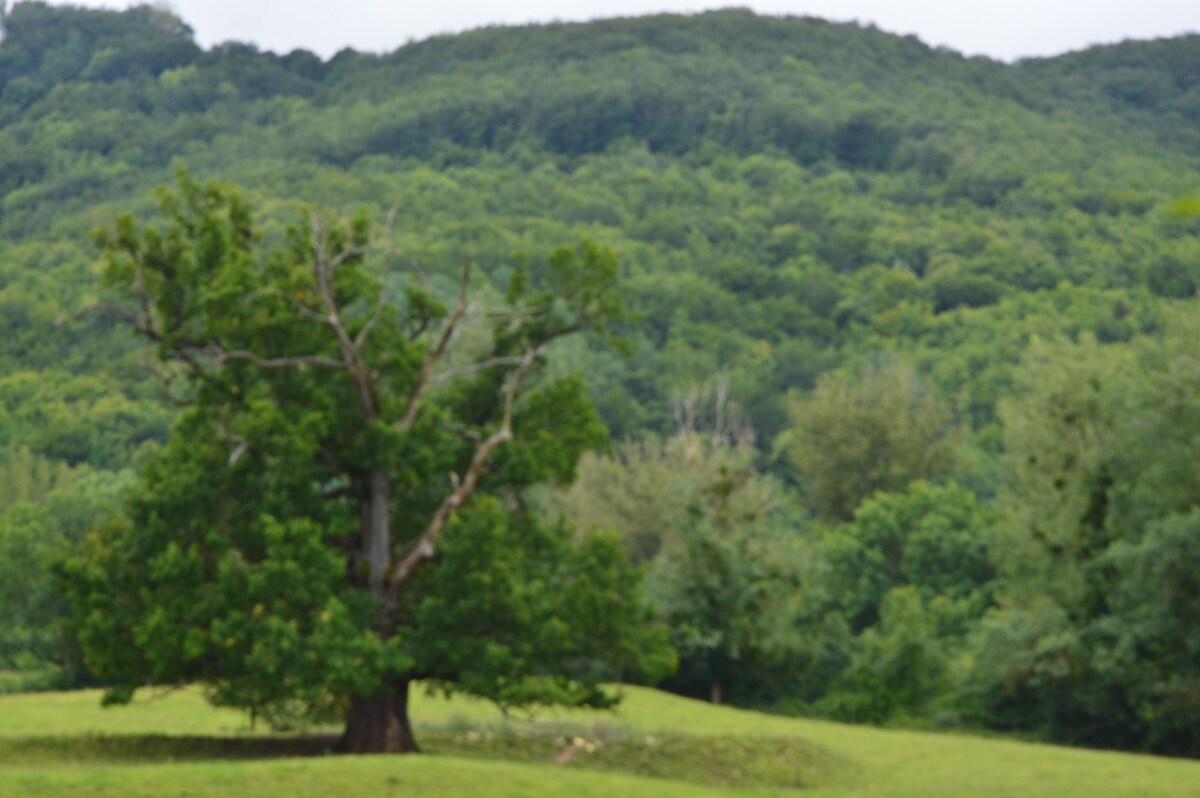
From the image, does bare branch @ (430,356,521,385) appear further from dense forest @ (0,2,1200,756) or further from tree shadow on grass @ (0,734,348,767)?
tree shadow on grass @ (0,734,348,767)

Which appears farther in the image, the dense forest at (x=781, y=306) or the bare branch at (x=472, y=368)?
the dense forest at (x=781, y=306)

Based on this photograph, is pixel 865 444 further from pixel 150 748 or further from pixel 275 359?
pixel 150 748

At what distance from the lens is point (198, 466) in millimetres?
21734

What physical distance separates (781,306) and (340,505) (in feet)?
270

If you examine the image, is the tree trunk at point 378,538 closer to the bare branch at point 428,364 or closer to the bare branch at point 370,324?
the bare branch at point 428,364

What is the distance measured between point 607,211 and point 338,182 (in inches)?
874

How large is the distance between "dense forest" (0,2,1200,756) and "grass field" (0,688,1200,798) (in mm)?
3053

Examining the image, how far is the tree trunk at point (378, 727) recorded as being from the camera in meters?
Answer: 22.1

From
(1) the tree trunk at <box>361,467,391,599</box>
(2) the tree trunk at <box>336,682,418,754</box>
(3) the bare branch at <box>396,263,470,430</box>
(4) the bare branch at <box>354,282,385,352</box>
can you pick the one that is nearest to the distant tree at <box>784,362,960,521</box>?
(3) the bare branch at <box>396,263,470,430</box>

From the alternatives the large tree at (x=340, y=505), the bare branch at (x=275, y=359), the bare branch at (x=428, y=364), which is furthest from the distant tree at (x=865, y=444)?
the bare branch at (x=275, y=359)

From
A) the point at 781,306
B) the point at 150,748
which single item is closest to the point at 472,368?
the point at 150,748

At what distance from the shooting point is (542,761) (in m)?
23.2

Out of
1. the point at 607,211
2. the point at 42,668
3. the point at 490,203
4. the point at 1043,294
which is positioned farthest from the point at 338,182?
the point at 42,668

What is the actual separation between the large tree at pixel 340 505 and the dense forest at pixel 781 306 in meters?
1.24
